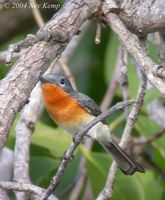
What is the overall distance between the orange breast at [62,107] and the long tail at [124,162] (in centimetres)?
19

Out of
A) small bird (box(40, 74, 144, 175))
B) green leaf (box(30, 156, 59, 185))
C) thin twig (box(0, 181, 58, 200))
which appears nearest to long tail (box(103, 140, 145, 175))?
small bird (box(40, 74, 144, 175))

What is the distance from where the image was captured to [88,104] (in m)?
2.90

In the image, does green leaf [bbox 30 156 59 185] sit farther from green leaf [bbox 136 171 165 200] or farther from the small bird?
green leaf [bbox 136 171 165 200]

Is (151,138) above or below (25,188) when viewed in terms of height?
below

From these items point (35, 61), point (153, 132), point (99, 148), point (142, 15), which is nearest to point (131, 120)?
point (142, 15)

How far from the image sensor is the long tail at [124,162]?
2.62 meters

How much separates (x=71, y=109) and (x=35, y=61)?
1.20 metres

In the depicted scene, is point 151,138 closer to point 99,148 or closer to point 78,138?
point 99,148

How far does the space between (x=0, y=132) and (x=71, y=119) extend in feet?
4.17

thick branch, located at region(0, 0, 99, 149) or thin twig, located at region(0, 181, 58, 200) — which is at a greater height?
thick branch, located at region(0, 0, 99, 149)

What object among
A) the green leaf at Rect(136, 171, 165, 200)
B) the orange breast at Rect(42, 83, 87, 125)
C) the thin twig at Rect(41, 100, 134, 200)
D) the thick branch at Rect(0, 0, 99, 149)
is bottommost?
the green leaf at Rect(136, 171, 165, 200)

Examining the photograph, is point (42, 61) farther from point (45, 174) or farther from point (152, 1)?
point (45, 174)

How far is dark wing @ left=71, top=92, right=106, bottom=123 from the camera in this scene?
2852 mm

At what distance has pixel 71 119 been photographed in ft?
9.48
